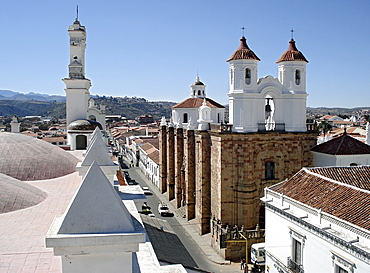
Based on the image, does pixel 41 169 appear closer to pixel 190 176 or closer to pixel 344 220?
pixel 344 220

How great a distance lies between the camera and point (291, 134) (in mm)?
25875

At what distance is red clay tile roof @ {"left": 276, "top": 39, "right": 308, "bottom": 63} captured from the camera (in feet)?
86.4

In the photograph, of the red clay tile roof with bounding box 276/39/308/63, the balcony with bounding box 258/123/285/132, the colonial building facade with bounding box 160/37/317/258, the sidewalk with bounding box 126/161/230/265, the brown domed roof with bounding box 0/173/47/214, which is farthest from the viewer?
the red clay tile roof with bounding box 276/39/308/63

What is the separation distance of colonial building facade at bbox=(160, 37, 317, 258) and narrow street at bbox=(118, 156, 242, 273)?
4.62 feet

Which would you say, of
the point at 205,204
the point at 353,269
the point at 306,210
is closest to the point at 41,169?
the point at 306,210

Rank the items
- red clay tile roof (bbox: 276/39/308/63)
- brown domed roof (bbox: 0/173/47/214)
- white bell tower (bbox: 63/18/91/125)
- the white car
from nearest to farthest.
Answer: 1. brown domed roof (bbox: 0/173/47/214)
2. red clay tile roof (bbox: 276/39/308/63)
3. the white car
4. white bell tower (bbox: 63/18/91/125)

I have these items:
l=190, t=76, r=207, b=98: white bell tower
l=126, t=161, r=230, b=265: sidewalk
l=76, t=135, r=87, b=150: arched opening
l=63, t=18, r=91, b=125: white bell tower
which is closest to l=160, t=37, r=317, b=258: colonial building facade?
l=126, t=161, r=230, b=265: sidewalk

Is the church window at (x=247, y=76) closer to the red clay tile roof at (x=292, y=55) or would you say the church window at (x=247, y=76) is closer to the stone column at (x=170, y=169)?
the red clay tile roof at (x=292, y=55)

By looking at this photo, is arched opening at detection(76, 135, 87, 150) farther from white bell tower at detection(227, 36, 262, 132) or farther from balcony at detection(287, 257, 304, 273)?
balcony at detection(287, 257, 304, 273)

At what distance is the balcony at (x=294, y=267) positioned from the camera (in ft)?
48.3

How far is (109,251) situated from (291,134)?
22763mm

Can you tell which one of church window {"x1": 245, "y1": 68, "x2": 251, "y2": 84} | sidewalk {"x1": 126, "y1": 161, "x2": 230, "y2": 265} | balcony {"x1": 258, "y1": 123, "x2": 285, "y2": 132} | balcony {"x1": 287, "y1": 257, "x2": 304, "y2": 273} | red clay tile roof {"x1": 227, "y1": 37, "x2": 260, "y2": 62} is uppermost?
red clay tile roof {"x1": 227, "y1": 37, "x2": 260, "y2": 62}

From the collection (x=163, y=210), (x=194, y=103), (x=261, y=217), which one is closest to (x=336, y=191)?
(x=261, y=217)

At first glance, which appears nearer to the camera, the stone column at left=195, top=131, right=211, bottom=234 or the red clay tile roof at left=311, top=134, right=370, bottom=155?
the red clay tile roof at left=311, top=134, right=370, bottom=155
